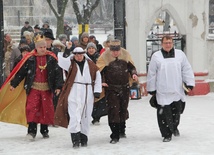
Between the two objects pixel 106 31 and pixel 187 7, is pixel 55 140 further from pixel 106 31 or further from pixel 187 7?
pixel 106 31

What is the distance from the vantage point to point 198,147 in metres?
8.23

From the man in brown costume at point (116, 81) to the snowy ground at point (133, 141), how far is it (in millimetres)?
358

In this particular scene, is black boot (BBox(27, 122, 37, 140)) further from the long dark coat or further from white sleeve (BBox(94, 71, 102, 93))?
white sleeve (BBox(94, 71, 102, 93))

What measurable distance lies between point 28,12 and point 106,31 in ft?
24.4

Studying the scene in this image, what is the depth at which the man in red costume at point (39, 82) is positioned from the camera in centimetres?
901

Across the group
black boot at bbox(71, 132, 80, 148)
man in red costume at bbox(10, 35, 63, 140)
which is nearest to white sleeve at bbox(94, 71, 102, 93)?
black boot at bbox(71, 132, 80, 148)

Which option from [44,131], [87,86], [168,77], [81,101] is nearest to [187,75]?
[168,77]

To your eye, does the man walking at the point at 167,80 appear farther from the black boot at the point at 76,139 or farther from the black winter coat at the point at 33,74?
the black winter coat at the point at 33,74

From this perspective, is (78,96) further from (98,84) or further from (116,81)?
(116,81)

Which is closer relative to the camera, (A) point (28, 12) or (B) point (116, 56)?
(B) point (116, 56)

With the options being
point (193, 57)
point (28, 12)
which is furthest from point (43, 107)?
point (28, 12)

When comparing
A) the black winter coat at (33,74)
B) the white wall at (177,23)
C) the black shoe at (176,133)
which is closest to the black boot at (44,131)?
the black winter coat at (33,74)

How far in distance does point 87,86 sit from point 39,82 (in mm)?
998

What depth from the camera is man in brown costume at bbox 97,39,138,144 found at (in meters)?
8.74
